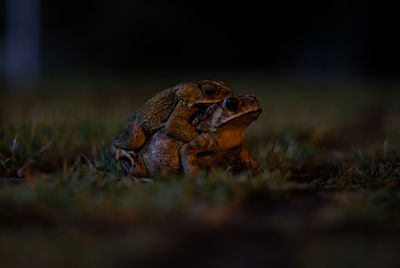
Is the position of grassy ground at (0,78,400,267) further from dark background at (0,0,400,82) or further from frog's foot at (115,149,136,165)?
dark background at (0,0,400,82)

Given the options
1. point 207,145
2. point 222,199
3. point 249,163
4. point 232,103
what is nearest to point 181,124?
point 207,145

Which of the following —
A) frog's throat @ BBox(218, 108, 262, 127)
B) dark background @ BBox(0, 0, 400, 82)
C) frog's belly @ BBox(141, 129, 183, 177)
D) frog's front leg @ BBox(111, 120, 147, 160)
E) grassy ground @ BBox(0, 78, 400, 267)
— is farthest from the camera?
dark background @ BBox(0, 0, 400, 82)

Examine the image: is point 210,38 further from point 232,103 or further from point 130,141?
point 232,103

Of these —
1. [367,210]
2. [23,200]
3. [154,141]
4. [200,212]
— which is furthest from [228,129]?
[23,200]

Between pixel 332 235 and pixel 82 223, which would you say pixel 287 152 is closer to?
pixel 332 235

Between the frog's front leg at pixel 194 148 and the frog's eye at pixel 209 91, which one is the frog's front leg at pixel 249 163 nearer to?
the frog's front leg at pixel 194 148

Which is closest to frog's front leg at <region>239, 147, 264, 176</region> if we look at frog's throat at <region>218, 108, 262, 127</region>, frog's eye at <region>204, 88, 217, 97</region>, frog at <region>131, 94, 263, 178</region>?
frog at <region>131, 94, 263, 178</region>

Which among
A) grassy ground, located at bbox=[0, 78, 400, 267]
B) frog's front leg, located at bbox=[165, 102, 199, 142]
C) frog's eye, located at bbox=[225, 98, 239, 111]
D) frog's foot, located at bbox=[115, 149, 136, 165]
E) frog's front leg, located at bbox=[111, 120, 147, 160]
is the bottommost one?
grassy ground, located at bbox=[0, 78, 400, 267]
